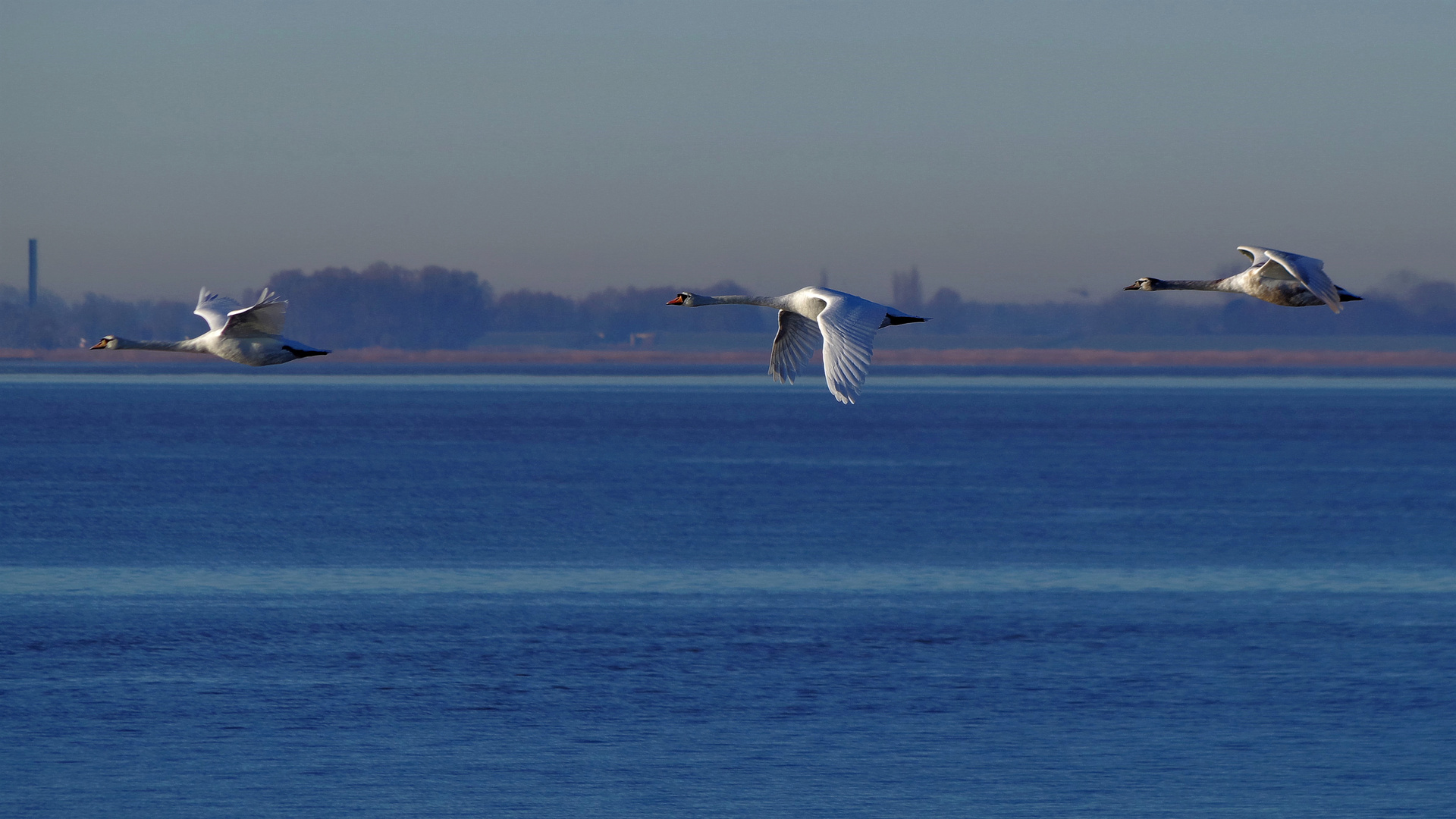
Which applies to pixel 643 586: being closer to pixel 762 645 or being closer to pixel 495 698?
pixel 762 645

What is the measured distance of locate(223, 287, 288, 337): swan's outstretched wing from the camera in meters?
10.3

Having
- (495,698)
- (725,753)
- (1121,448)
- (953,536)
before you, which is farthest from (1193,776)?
(1121,448)

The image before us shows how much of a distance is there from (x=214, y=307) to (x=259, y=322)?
416 cm

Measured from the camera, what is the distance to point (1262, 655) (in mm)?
62188

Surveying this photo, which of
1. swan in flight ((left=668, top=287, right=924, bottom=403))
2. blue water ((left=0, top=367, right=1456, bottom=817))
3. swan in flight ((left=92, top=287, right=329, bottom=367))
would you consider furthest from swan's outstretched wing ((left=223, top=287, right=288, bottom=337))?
blue water ((left=0, top=367, right=1456, bottom=817))

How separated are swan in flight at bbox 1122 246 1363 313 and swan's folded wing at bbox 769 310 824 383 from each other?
289 centimetres

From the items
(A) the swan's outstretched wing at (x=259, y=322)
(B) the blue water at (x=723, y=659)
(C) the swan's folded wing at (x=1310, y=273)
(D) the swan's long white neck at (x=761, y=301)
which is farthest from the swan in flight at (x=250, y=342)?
(B) the blue water at (x=723, y=659)

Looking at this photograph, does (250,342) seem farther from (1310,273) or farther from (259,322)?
(1310,273)

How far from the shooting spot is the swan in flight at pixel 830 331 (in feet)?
25.8

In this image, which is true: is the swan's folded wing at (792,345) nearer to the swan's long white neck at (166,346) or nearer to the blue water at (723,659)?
the swan's long white neck at (166,346)

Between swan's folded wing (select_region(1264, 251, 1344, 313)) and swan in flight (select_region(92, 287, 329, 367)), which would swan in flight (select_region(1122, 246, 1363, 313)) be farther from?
swan in flight (select_region(92, 287, 329, 367))

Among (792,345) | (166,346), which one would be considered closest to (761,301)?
(792,345)

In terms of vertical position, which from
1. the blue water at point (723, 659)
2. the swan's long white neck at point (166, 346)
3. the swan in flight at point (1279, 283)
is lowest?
the blue water at point (723, 659)

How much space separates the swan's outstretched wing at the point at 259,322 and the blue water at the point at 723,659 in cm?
3239
